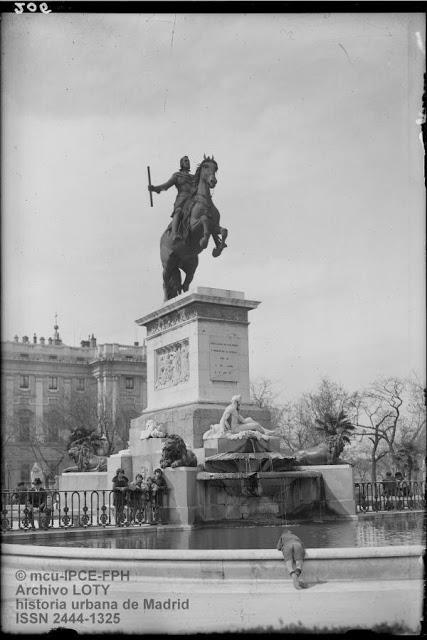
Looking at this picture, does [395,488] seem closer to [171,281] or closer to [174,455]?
[174,455]

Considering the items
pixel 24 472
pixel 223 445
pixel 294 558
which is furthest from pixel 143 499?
pixel 24 472

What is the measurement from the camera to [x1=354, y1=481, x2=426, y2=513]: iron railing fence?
2164cm

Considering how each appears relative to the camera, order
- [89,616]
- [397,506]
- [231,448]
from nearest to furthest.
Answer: [89,616], [231,448], [397,506]

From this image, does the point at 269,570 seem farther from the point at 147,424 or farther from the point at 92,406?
the point at 92,406

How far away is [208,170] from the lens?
74.2ft

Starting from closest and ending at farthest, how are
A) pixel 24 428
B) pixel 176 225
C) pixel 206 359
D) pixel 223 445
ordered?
pixel 223 445 < pixel 206 359 < pixel 176 225 < pixel 24 428

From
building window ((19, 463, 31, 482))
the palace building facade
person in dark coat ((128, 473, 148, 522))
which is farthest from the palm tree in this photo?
building window ((19, 463, 31, 482))

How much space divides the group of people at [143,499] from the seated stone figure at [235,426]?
1.86 metres

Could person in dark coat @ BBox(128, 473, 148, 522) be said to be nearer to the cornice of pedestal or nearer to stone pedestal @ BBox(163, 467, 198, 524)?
stone pedestal @ BBox(163, 467, 198, 524)

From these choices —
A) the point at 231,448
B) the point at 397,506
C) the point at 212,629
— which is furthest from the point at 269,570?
the point at 397,506

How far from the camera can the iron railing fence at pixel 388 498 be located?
2164cm

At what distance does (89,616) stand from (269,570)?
2414 millimetres

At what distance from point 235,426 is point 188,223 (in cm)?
618

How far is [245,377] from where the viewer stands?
70.0 ft
